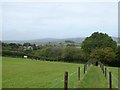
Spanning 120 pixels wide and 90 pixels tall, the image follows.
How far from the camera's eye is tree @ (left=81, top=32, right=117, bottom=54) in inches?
3770

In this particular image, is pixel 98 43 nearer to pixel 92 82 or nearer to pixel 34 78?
pixel 34 78

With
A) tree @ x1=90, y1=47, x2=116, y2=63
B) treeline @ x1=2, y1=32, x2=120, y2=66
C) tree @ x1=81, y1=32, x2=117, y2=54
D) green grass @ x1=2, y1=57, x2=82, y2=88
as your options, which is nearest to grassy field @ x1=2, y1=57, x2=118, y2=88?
green grass @ x1=2, y1=57, x2=82, y2=88

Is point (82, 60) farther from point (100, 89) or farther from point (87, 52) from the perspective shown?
point (100, 89)

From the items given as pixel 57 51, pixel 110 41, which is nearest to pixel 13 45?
pixel 57 51

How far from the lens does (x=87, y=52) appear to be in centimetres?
9550

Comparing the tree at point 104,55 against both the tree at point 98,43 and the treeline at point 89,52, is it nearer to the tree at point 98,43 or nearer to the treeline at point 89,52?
the treeline at point 89,52

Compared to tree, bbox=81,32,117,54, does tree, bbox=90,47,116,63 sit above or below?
below

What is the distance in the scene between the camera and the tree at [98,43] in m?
95.8

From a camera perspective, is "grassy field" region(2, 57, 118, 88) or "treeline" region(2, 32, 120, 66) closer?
"grassy field" region(2, 57, 118, 88)

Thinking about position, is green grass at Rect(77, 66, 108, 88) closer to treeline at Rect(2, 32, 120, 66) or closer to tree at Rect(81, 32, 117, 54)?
treeline at Rect(2, 32, 120, 66)

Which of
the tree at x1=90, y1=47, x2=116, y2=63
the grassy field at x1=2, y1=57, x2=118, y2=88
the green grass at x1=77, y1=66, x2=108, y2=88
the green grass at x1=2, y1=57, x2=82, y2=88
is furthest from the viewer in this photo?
the tree at x1=90, y1=47, x2=116, y2=63

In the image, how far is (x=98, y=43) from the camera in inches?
4001

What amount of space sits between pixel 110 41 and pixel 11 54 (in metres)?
34.7

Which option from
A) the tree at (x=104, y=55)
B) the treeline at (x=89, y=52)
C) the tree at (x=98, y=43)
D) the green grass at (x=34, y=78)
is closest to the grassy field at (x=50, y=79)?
the green grass at (x=34, y=78)
